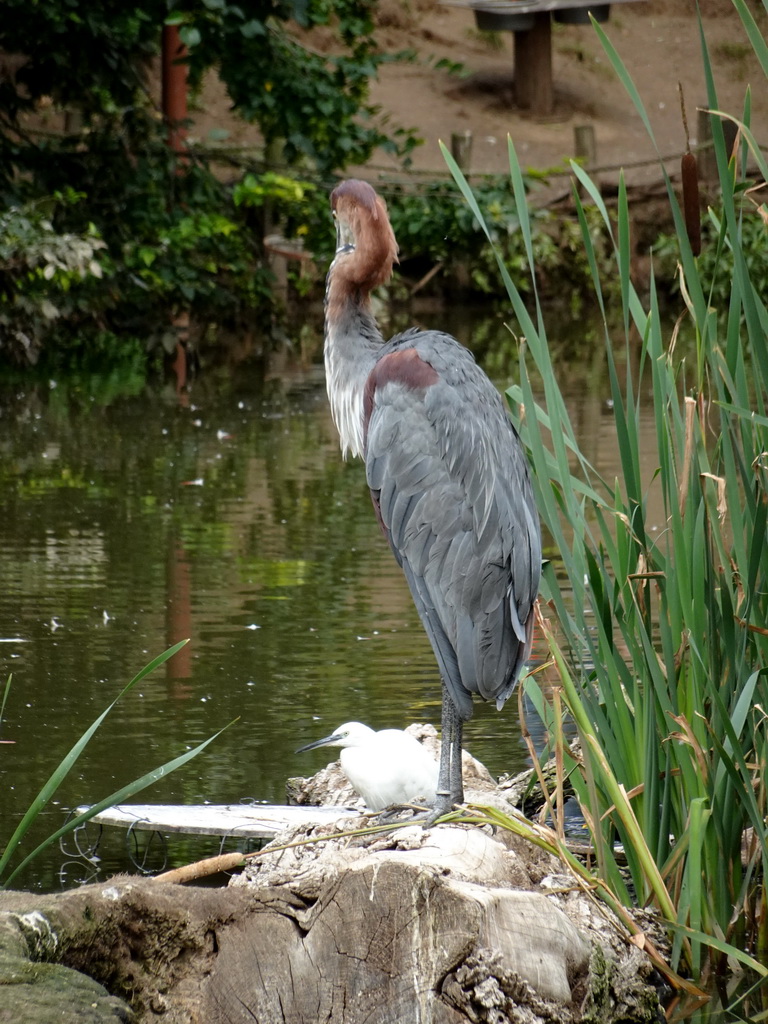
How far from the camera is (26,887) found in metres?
4.10

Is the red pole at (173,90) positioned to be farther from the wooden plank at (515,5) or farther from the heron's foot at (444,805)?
the heron's foot at (444,805)

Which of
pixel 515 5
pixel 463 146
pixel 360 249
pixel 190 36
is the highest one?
pixel 515 5

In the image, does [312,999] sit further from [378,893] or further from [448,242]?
[448,242]

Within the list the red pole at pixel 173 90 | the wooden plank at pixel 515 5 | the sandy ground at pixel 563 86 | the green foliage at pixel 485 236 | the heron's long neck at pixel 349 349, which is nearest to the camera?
the heron's long neck at pixel 349 349

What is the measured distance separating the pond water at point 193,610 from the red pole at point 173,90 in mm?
5134

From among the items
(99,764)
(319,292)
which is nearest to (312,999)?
(99,764)

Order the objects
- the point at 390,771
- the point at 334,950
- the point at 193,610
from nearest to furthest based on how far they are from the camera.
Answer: the point at 334,950, the point at 390,771, the point at 193,610

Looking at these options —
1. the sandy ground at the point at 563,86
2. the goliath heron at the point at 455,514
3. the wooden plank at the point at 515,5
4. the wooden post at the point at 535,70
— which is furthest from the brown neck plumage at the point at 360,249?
the wooden post at the point at 535,70

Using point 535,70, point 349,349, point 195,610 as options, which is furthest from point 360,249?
point 535,70

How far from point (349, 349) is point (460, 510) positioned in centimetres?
73

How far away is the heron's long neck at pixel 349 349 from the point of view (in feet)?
13.8

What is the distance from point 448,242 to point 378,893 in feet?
55.5

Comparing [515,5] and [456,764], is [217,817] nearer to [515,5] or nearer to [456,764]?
→ [456,764]

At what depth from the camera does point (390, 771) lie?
12.8ft
